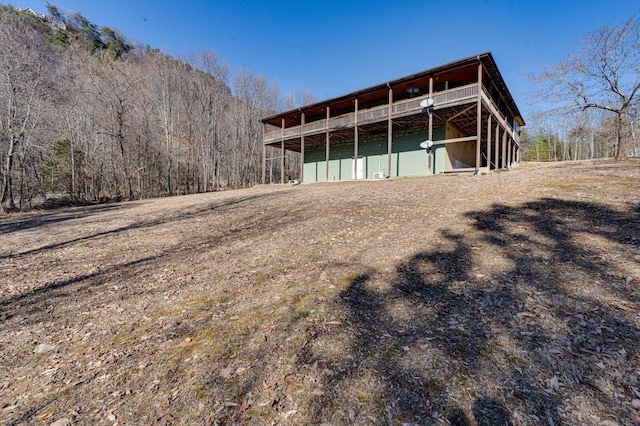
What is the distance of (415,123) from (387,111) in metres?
2.42

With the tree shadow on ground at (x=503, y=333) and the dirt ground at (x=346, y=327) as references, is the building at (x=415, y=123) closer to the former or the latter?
the dirt ground at (x=346, y=327)

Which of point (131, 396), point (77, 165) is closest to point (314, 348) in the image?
point (131, 396)

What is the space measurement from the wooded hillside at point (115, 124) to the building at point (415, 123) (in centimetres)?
1231

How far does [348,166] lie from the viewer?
21781 millimetres

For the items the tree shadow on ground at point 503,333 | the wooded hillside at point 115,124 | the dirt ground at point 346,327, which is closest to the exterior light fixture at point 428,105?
the dirt ground at point 346,327

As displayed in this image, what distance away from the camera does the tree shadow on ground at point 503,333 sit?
1.94 metres

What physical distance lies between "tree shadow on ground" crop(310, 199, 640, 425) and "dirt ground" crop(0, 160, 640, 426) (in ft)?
0.05

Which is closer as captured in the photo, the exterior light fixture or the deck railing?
the deck railing

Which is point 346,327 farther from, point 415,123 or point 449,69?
point 415,123

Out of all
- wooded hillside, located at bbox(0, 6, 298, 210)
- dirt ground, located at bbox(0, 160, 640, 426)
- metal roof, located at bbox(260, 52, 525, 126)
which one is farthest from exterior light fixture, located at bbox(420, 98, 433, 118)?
wooded hillside, located at bbox(0, 6, 298, 210)

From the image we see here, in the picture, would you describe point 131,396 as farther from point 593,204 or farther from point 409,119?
point 409,119

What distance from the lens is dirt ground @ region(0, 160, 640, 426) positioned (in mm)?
2041

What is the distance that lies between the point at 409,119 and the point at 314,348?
55.3 feet

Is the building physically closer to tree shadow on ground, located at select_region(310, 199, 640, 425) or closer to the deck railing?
the deck railing
